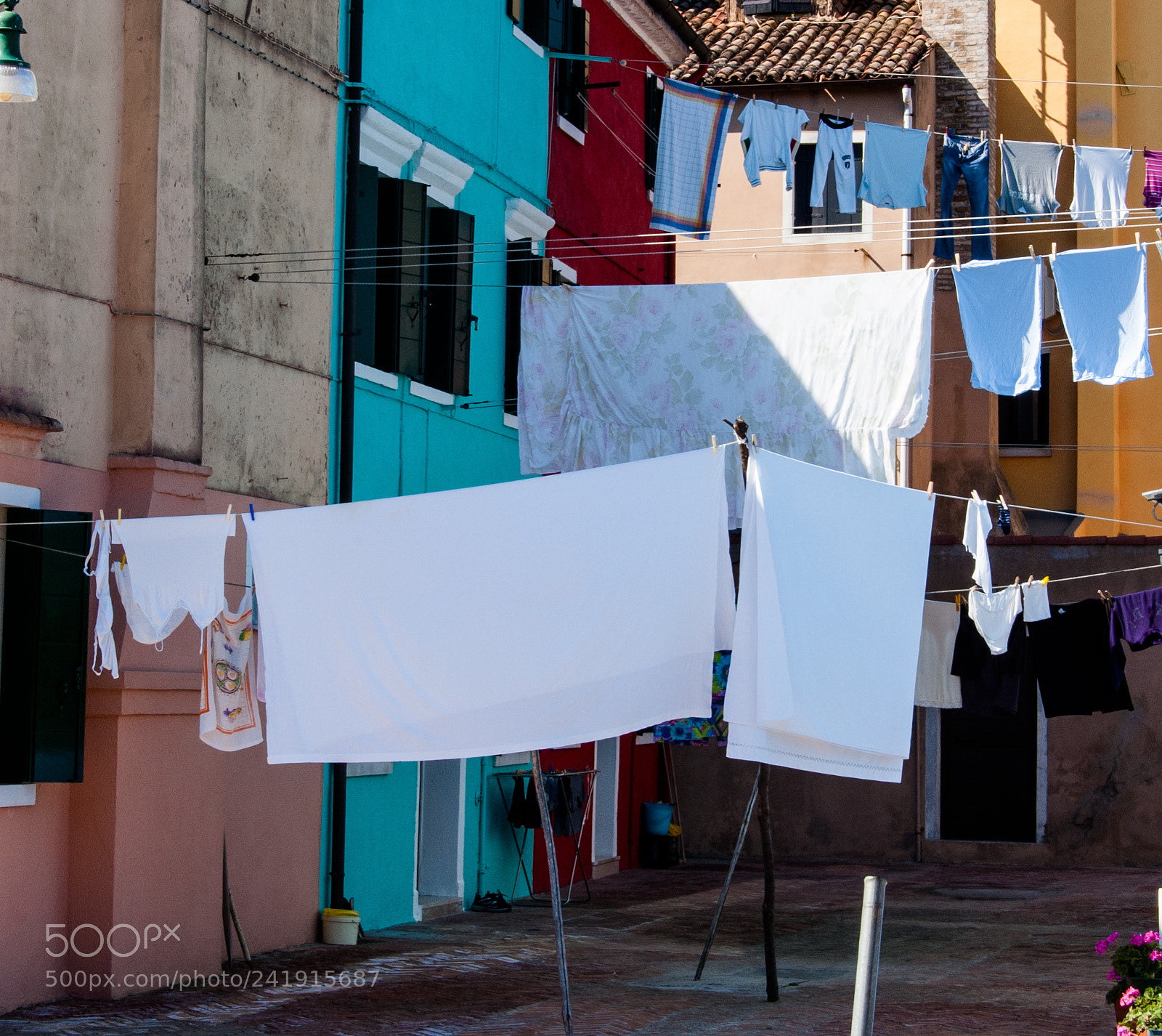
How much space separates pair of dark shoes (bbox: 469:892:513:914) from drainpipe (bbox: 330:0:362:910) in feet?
7.45

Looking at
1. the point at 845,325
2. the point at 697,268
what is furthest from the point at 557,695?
the point at 697,268

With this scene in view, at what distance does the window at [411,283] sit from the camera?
44.8 feet

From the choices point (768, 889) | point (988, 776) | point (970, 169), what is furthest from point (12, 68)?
point (988, 776)

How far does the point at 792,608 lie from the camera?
28.1 feet

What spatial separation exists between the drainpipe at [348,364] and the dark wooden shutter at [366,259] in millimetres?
143

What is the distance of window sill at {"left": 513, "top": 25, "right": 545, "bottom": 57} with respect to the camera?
1633 centimetres

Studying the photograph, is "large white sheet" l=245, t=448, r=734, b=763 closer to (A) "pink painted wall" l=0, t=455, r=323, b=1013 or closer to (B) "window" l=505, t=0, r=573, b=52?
(A) "pink painted wall" l=0, t=455, r=323, b=1013

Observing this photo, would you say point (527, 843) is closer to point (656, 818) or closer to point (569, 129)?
point (656, 818)

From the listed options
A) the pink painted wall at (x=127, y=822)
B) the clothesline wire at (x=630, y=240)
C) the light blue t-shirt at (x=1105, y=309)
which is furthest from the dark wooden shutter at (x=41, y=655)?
the light blue t-shirt at (x=1105, y=309)

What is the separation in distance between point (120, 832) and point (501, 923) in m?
4.82

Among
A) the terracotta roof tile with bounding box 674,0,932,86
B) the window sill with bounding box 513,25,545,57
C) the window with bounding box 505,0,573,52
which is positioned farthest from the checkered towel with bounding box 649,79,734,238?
the terracotta roof tile with bounding box 674,0,932,86

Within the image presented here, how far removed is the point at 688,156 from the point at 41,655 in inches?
301

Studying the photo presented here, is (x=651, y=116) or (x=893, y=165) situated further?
(x=651, y=116)

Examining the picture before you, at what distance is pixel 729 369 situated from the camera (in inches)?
535
